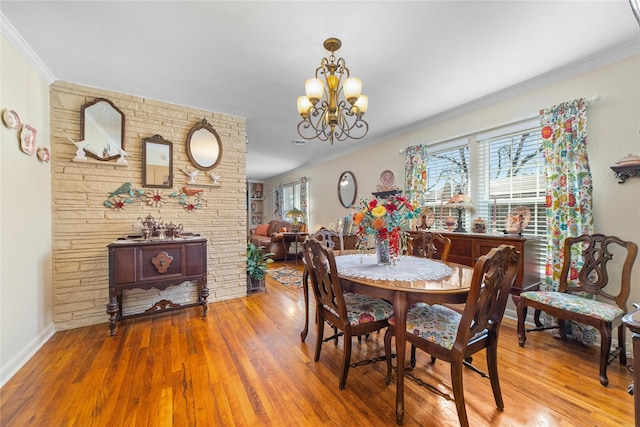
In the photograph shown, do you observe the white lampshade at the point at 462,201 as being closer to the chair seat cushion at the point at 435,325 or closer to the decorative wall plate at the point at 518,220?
the decorative wall plate at the point at 518,220

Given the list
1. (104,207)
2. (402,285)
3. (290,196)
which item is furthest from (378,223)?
(290,196)

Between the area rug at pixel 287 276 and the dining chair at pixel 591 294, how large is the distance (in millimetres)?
2940

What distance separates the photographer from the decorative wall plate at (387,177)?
432cm

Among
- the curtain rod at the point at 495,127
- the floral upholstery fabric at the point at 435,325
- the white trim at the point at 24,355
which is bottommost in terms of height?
the white trim at the point at 24,355

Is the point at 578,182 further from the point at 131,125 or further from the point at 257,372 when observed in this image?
the point at 131,125

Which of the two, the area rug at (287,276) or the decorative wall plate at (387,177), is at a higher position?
the decorative wall plate at (387,177)

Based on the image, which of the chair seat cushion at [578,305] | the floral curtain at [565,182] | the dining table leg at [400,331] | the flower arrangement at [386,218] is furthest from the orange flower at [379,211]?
the floral curtain at [565,182]

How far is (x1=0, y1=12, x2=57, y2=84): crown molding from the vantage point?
70.5 inches

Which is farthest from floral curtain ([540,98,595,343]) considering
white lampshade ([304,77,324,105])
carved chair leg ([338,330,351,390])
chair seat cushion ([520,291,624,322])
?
white lampshade ([304,77,324,105])

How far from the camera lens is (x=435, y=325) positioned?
5.12 ft

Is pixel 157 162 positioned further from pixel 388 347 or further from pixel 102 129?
pixel 388 347

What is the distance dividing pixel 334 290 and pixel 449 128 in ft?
9.58

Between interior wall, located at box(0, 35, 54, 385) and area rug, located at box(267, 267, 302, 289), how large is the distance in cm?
273

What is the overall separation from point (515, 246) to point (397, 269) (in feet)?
4.55
